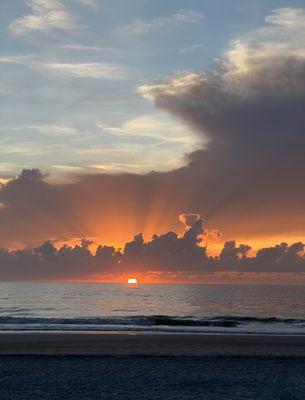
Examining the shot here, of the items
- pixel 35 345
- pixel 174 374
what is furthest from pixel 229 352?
pixel 35 345

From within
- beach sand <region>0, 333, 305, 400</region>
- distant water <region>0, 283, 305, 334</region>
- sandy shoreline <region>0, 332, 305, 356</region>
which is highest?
beach sand <region>0, 333, 305, 400</region>

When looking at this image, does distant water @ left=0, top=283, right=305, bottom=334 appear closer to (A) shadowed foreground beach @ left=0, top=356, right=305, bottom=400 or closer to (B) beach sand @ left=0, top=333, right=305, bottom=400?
(B) beach sand @ left=0, top=333, right=305, bottom=400

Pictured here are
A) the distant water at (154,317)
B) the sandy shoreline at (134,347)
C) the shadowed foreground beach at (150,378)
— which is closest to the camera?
the shadowed foreground beach at (150,378)

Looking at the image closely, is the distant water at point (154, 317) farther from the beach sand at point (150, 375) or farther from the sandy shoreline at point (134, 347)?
the beach sand at point (150, 375)

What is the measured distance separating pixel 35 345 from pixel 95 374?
40.7 ft

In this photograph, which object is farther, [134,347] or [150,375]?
[134,347]

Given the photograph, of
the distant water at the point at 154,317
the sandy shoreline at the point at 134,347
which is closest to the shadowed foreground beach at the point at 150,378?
the sandy shoreline at the point at 134,347

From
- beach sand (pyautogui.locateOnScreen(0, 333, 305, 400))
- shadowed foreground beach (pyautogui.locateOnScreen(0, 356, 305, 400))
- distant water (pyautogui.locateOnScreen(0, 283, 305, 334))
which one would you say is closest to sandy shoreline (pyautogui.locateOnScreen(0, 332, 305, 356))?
beach sand (pyautogui.locateOnScreen(0, 333, 305, 400))

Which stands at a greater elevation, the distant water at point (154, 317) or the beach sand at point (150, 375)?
the beach sand at point (150, 375)

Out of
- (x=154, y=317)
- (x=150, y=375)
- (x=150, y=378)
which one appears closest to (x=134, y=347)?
(x=150, y=375)

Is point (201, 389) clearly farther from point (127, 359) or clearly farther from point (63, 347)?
point (63, 347)

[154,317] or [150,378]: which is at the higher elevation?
[150,378]

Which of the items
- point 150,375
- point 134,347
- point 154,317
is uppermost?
point 150,375

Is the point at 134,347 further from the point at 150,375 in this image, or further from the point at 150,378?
the point at 150,378
